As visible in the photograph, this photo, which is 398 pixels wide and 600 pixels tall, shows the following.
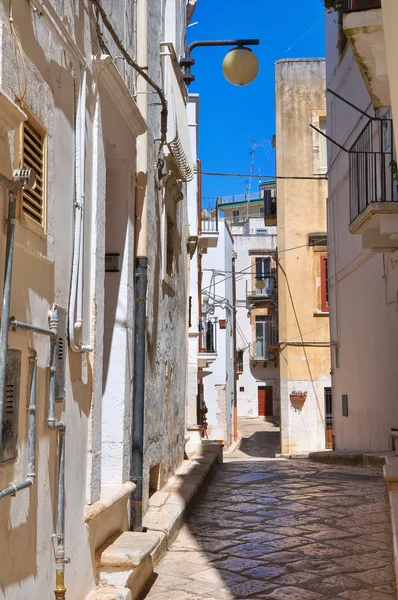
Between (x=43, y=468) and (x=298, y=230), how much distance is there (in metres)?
22.8

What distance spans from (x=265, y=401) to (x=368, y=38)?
4404 centimetres

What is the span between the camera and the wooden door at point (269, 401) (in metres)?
49.6

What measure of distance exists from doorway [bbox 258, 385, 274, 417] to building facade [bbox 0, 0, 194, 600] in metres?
40.9

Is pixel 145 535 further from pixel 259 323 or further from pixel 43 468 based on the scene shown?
→ pixel 259 323

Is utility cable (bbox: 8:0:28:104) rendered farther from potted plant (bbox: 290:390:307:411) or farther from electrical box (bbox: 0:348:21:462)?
potted plant (bbox: 290:390:307:411)

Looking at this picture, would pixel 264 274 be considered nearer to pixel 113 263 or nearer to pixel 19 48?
pixel 113 263

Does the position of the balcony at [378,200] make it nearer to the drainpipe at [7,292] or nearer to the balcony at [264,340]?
the drainpipe at [7,292]

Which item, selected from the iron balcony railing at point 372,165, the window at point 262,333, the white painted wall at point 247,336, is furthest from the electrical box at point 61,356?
the window at point 262,333

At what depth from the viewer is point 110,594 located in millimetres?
5195

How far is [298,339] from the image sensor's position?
26203mm

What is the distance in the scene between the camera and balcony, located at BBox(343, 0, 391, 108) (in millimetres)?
6496

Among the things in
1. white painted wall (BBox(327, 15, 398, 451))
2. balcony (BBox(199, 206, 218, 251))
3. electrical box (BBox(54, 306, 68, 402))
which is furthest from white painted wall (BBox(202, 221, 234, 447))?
electrical box (BBox(54, 306, 68, 402))

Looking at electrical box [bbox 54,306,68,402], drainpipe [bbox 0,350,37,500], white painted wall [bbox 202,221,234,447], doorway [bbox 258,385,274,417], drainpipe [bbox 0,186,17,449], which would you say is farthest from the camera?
Result: doorway [bbox 258,385,274,417]

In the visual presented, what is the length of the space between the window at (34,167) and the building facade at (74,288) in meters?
0.01
